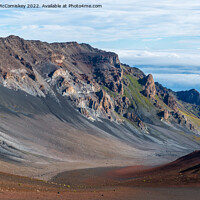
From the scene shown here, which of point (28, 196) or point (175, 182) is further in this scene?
point (175, 182)

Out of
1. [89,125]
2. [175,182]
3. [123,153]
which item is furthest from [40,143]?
[175,182]

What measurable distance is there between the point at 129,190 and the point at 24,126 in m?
104

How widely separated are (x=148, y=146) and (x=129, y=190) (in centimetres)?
15430

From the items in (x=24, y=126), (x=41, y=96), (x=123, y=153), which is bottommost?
(x=123, y=153)

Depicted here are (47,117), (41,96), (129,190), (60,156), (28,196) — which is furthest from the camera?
(41,96)

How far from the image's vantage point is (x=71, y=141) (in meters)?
149

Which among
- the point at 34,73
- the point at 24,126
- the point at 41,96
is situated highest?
the point at 34,73

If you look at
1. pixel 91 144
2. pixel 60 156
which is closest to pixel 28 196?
pixel 60 156

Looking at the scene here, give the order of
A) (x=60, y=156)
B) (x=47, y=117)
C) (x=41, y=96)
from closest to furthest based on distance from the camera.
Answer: (x=60, y=156) < (x=47, y=117) < (x=41, y=96)

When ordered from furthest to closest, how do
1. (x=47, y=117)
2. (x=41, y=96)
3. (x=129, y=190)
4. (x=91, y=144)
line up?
(x=41, y=96) → (x=47, y=117) → (x=91, y=144) → (x=129, y=190)

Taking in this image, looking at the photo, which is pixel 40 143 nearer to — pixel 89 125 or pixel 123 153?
pixel 123 153

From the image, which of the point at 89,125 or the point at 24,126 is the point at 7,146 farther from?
the point at 89,125

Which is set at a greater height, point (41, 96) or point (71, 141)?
point (41, 96)

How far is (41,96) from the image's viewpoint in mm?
185125
